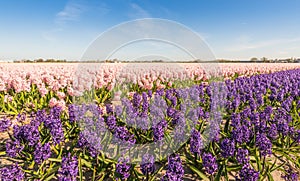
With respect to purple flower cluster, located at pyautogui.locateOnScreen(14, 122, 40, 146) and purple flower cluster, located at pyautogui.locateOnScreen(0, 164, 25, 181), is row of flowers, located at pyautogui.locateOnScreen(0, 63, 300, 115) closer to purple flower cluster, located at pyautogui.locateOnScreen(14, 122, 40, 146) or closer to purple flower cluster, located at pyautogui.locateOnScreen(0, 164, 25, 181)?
purple flower cluster, located at pyautogui.locateOnScreen(14, 122, 40, 146)

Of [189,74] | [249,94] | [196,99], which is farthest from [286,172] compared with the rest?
[189,74]

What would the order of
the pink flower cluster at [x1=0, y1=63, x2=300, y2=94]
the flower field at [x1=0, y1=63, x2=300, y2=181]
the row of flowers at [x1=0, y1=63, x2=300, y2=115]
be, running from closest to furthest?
the flower field at [x1=0, y1=63, x2=300, y2=181] → the row of flowers at [x1=0, y1=63, x2=300, y2=115] → the pink flower cluster at [x1=0, y1=63, x2=300, y2=94]

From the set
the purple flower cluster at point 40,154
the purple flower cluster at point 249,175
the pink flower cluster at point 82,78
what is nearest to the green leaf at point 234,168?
the purple flower cluster at point 249,175

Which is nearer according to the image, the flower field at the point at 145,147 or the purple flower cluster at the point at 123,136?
the flower field at the point at 145,147

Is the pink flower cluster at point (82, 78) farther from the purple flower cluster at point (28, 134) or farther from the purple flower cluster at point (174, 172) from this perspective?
the purple flower cluster at point (174, 172)

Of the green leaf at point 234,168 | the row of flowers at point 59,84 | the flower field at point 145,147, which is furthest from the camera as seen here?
the row of flowers at point 59,84

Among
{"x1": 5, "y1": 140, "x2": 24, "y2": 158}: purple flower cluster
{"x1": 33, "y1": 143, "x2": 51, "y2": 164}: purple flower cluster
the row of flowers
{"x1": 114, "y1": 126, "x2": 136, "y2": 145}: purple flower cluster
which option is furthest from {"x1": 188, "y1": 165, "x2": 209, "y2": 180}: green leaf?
the row of flowers

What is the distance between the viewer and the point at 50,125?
4145mm

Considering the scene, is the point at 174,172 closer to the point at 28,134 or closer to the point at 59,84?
the point at 28,134

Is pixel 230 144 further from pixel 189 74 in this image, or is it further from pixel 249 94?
pixel 189 74

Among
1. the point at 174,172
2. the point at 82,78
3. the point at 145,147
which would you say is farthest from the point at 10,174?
the point at 82,78

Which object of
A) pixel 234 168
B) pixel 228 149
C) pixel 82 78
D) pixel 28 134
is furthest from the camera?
pixel 82 78

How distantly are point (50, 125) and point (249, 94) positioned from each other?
22.9 feet

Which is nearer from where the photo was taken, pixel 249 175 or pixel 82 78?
pixel 249 175
